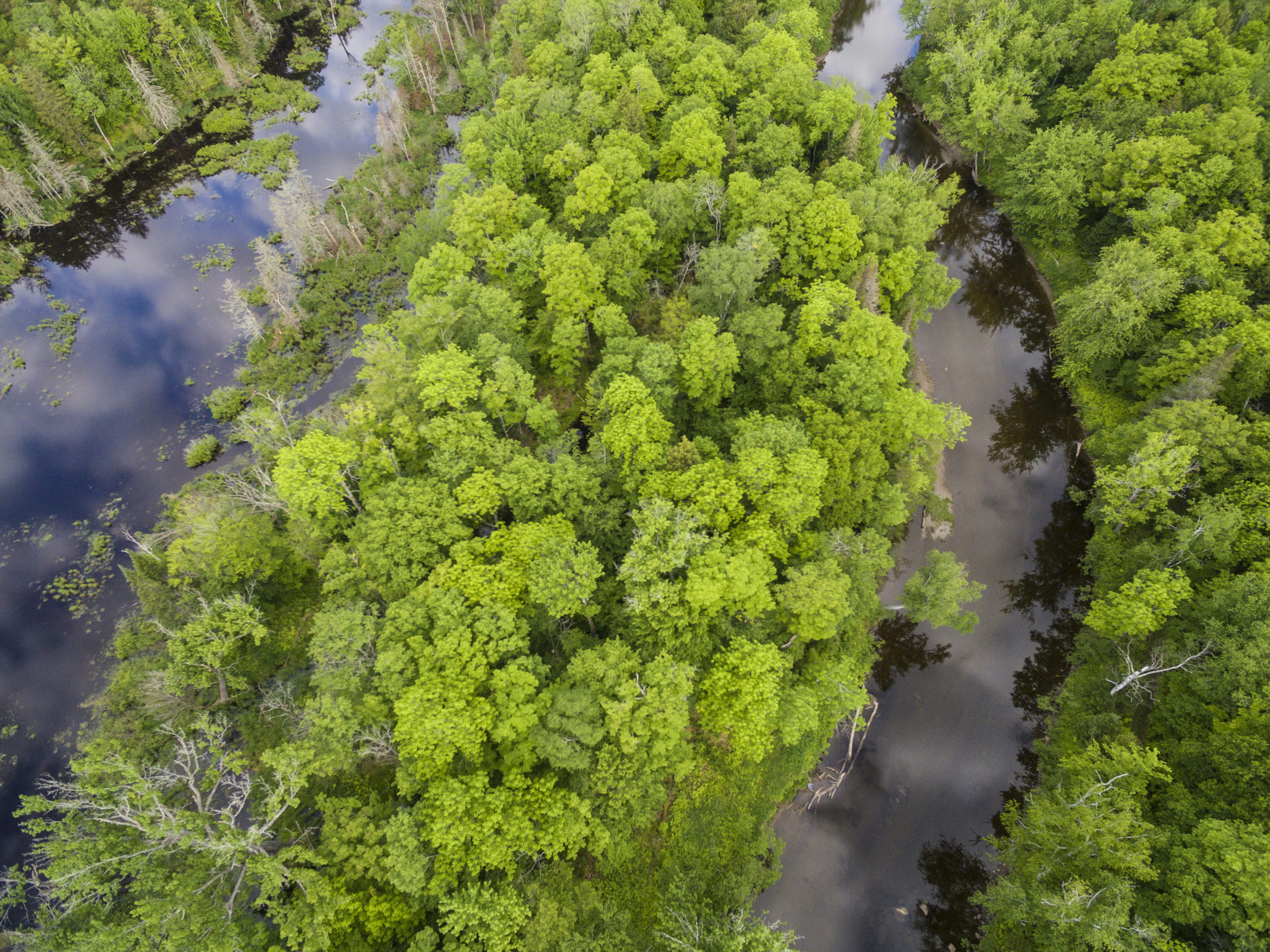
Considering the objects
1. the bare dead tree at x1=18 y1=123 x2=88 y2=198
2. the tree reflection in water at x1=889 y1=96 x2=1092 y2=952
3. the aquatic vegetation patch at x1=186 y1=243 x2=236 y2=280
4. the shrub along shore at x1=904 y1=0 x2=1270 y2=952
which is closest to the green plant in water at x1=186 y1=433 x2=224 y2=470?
the aquatic vegetation patch at x1=186 y1=243 x2=236 y2=280

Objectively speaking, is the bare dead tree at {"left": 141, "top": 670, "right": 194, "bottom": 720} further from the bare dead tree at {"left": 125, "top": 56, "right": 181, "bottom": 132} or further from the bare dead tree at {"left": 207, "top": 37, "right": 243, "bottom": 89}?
the bare dead tree at {"left": 207, "top": 37, "right": 243, "bottom": 89}

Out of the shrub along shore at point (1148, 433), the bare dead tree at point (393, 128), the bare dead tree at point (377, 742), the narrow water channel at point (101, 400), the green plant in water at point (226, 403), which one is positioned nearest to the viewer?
the shrub along shore at point (1148, 433)

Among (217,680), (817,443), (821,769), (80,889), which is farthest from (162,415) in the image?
(821,769)

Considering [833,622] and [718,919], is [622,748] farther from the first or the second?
Answer: [833,622]

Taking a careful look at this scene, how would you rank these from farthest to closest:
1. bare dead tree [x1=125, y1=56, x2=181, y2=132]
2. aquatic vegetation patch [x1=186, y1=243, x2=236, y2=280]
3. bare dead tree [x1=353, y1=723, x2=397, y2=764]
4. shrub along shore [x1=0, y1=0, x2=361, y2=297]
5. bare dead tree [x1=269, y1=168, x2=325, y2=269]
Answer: bare dead tree [x1=125, y1=56, x2=181, y2=132] → shrub along shore [x1=0, y1=0, x2=361, y2=297] → aquatic vegetation patch [x1=186, y1=243, x2=236, y2=280] → bare dead tree [x1=269, y1=168, x2=325, y2=269] → bare dead tree [x1=353, y1=723, x2=397, y2=764]

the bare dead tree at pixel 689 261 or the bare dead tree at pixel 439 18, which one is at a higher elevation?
the bare dead tree at pixel 439 18

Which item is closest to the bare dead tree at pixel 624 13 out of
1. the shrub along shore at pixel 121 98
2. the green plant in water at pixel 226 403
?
the shrub along shore at pixel 121 98

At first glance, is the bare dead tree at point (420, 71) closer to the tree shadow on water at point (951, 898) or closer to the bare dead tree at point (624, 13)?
the bare dead tree at point (624, 13)
